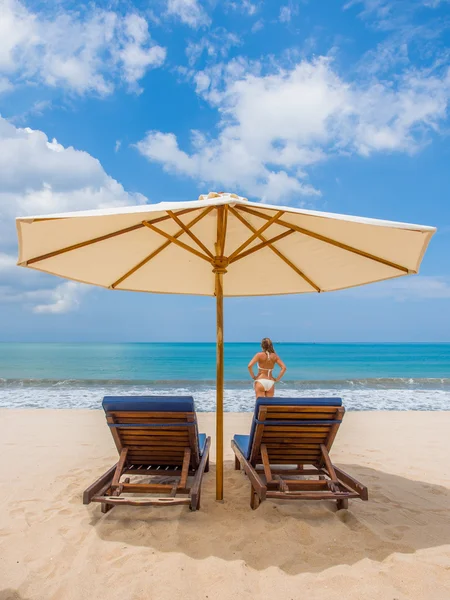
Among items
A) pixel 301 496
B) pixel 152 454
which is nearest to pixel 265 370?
pixel 152 454

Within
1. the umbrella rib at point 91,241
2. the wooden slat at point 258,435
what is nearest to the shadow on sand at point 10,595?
the wooden slat at point 258,435

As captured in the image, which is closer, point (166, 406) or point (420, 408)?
point (166, 406)

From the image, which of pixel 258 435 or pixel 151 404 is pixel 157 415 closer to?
pixel 151 404

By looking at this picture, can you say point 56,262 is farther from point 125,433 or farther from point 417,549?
point 417,549

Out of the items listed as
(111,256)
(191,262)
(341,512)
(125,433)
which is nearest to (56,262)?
(111,256)

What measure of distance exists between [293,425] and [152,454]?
1346 mm

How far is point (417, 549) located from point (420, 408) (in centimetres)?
1109

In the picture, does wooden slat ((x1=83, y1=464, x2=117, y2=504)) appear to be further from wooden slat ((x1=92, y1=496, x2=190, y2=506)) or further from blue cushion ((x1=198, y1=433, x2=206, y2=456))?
blue cushion ((x1=198, y1=433, x2=206, y2=456))

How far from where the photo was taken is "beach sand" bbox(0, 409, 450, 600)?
236 cm

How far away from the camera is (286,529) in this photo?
3.04 metres

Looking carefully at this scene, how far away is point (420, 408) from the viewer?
1255 centimetres

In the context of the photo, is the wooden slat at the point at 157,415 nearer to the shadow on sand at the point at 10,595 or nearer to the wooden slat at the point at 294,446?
the wooden slat at the point at 294,446

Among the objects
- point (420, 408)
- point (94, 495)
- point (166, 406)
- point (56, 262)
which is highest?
point (56, 262)

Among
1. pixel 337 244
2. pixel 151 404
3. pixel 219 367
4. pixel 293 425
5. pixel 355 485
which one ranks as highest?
pixel 337 244
